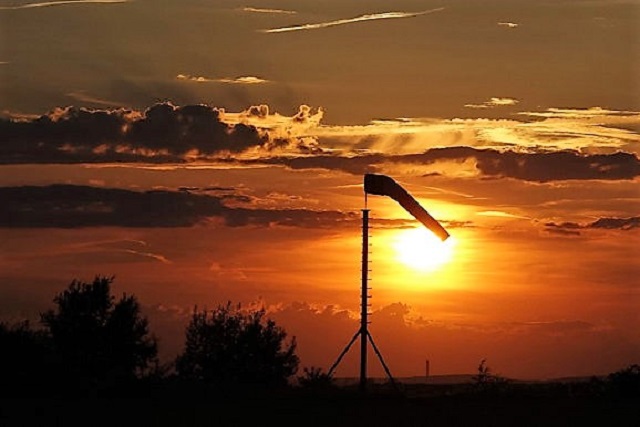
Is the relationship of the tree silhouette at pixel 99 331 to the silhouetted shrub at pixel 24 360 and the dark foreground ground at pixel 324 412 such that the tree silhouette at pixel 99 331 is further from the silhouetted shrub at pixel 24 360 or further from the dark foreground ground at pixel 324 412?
the dark foreground ground at pixel 324 412

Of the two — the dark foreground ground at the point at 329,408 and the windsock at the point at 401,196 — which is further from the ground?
the windsock at the point at 401,196

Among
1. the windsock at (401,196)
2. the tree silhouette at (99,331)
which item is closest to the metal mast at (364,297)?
the windsock at (401,196)

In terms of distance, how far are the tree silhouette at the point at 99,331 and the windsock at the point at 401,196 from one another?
64.3 feet

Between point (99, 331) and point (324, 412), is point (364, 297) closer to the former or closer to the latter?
point (324, 412)

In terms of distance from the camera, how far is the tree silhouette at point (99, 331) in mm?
59375

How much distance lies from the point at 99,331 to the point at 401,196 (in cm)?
2305

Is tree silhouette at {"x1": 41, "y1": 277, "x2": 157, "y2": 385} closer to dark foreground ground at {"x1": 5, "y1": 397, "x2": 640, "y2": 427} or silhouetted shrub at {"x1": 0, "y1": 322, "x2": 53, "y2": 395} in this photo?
silhouetted shrub at {"x1": 0, "y1": 322, "x2": 53, "y2": 395}

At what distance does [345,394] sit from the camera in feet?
136

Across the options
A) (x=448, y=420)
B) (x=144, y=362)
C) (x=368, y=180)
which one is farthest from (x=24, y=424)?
(x=144, y=362)

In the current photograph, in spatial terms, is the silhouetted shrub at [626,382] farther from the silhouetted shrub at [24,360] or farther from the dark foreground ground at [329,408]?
the silhouetted shrub at [24,360]

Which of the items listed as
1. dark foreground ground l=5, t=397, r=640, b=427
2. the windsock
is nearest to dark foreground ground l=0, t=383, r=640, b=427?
dark foreground ground l=5, t=397, r=640, b=427

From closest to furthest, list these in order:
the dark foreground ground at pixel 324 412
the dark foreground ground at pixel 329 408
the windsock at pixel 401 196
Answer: the dark foreground ground at pixel 324 412 → the dark foreground ground at pixel 329 408 → the windsock at pixel 401 196

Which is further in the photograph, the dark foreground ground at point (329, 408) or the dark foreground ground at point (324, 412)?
the dark foreground ground at point (329, 408)

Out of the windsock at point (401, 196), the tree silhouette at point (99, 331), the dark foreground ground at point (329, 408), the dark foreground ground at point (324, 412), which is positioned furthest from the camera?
the tree silhouette at point (99, 331)
